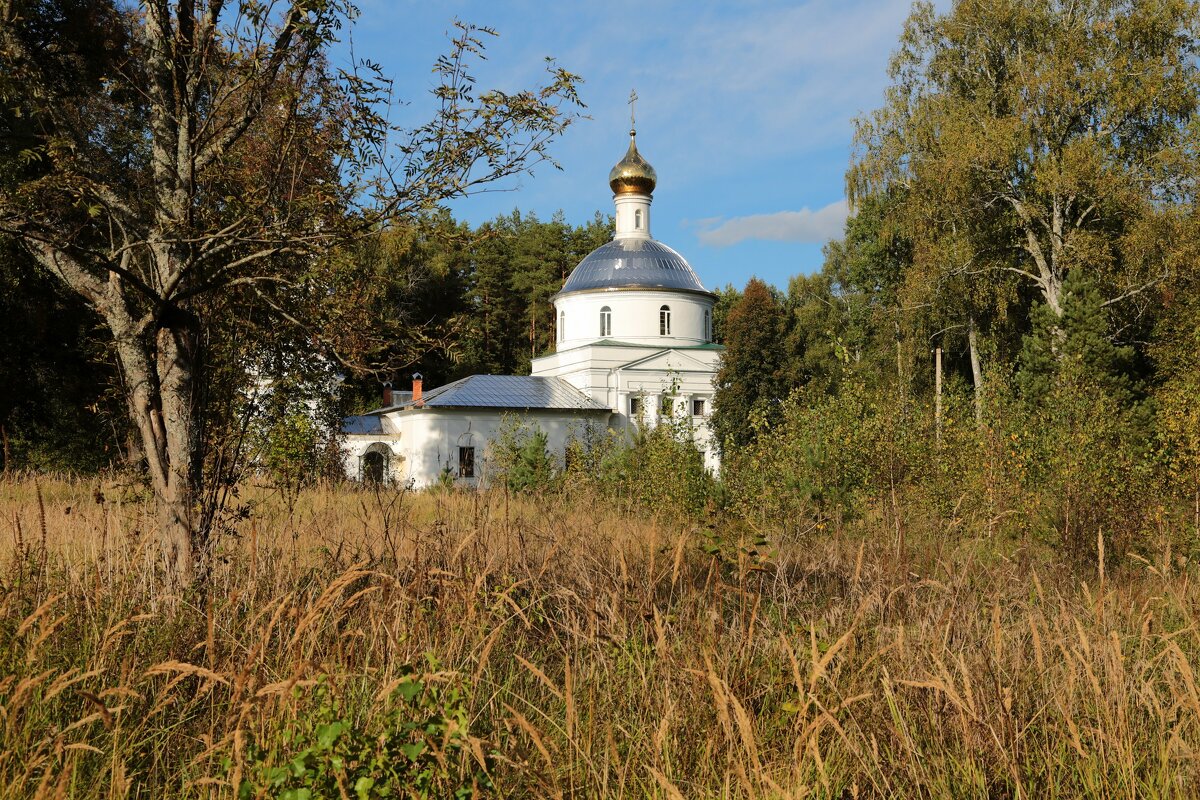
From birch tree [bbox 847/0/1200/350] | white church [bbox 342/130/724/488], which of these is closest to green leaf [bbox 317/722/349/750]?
birch tree [bbox 847/0/1200/350]

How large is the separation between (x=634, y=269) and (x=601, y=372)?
192 inches

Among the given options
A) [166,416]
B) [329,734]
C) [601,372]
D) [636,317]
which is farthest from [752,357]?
[329,734]

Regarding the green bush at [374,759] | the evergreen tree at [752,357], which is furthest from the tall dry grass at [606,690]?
the evergreen tree at [752,357]

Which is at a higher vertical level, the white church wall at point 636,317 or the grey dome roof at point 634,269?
the grey dome roof at point 634,269

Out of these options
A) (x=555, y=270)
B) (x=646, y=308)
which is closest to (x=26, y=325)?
(x=646, y=308)

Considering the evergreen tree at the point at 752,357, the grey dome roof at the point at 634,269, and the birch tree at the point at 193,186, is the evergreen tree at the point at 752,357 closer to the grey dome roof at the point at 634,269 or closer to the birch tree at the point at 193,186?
the grey dome roof at the point at 634,269

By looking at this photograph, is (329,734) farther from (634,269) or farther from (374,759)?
(634,269)

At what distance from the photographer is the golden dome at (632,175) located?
44594 millimetres

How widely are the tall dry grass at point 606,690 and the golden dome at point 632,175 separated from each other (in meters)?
40.9

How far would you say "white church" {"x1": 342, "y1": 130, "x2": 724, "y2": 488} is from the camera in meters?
36.7

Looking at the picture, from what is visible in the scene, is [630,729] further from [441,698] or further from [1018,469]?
[1018,469]

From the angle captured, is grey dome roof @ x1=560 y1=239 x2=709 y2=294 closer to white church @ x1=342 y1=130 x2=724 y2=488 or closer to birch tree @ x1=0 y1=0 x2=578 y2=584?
white church @ x1=342 y1=130 x2=724 y2=488

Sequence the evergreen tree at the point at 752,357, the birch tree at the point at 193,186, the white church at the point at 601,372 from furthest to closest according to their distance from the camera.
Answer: the white church at the point at 601,372 → the evergreen tree at the point at 752,357 → the birch tree at the point at 193,186

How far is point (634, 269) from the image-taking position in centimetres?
4238
